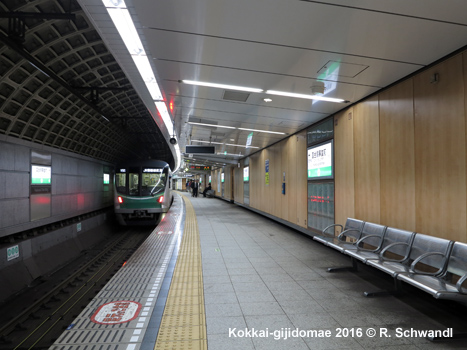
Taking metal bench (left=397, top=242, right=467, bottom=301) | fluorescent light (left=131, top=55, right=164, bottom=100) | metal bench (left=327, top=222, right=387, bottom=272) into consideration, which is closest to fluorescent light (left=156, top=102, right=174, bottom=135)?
fluorescent light (left=131, top=55, right=164, bottom=100)

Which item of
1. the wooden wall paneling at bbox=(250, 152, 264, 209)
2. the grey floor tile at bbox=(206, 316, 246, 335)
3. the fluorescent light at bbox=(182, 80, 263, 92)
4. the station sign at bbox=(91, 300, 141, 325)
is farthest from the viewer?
the wooden wall paneling at bbox=(250, 152, 264, 209)

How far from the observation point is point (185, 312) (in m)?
3.10

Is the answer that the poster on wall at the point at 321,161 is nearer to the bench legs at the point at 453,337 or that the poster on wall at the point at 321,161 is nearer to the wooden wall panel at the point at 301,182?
the wooden wall panel at the point at 301,182

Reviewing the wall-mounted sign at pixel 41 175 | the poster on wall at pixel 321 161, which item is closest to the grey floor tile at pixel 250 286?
the poster on wall at pixel 321 161

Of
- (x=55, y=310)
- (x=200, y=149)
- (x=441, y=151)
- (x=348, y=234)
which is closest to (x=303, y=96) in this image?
(x=441, y=151)

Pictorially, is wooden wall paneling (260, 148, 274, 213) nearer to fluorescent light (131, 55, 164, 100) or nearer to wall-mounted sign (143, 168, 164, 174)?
wall-mounted sign (143, 168, 164, 174)

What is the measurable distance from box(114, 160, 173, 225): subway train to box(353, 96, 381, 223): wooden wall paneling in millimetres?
7730

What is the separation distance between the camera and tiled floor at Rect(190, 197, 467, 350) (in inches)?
102

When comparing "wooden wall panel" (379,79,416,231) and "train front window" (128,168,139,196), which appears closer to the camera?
"wooden wall panel" (379,79,416,231)

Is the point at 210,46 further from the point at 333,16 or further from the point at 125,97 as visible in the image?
the point at 125,97

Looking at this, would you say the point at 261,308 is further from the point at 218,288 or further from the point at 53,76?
the point at 53,76

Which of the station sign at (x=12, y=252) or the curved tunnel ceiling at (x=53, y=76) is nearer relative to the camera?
the curved tunnel ceiling at (x=53, y=76)

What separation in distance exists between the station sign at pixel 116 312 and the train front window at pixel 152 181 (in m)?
7.89

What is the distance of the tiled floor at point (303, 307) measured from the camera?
102 inches
